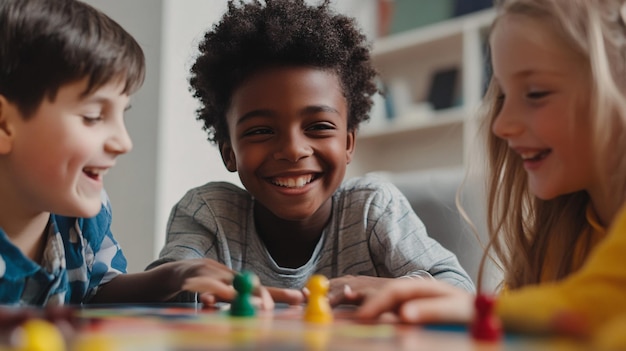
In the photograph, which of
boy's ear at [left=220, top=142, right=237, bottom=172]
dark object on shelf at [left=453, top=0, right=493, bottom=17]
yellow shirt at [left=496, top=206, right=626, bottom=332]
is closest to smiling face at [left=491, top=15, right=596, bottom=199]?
yellow shirt at [left=496, top=206, right=626, bottom=332]

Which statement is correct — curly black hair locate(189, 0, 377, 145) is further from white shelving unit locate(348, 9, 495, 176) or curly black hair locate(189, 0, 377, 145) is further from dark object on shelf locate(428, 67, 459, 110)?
dark object on shelf locate(428, 67, 459, 110)

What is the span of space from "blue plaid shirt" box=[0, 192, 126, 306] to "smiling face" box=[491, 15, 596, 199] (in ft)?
2.20

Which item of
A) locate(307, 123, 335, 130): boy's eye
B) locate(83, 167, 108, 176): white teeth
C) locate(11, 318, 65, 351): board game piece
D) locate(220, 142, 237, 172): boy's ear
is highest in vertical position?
locate(307, 123, 335, 130): boy's eye

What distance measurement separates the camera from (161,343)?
1.66 feet

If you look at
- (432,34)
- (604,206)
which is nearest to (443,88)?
(432,34)

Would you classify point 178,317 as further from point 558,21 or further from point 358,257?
point 358,257

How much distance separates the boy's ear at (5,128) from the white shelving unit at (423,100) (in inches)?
94.1

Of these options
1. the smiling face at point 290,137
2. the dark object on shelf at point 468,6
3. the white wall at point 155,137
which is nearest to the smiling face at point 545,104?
the smiling face at point 290,137

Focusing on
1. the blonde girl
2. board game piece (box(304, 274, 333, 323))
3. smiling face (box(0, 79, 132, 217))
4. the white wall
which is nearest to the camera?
board game piece (box(304, 274, 333, 323))

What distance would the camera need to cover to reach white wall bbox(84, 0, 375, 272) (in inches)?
94.0

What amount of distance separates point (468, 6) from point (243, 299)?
2.81 m

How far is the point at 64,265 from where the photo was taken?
1032mm

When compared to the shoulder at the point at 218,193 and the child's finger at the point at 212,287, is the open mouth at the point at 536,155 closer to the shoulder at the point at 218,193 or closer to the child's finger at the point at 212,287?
the child's finger at the point at 212,287

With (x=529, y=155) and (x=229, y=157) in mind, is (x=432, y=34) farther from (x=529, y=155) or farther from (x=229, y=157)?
(x=529, y=155)
